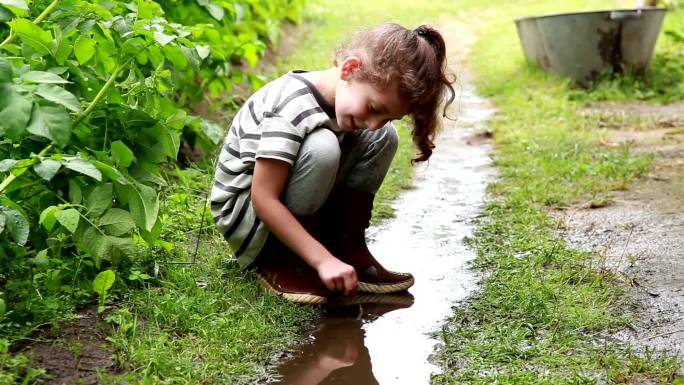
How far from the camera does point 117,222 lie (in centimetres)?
234

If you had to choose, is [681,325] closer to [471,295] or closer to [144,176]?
[471,295]

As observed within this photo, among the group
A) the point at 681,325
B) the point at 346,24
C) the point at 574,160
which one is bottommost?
the point at 346,24

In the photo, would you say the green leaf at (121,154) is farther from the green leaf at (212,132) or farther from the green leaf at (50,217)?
the green leaf at (212,132)

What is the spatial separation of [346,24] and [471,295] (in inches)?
259

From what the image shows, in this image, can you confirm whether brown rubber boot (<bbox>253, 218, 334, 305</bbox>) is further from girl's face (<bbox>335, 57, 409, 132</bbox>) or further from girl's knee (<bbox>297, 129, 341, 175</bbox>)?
girl's face (<bbox>335, 57, 409, 132</bbox>)

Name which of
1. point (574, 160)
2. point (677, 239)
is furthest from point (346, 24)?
point (677, 239)

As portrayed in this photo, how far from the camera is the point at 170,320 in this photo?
231 centimetres

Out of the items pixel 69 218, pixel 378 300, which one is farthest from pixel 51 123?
pixel 378 300

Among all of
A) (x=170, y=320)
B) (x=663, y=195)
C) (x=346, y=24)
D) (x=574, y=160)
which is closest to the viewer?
(x=170, y=320)

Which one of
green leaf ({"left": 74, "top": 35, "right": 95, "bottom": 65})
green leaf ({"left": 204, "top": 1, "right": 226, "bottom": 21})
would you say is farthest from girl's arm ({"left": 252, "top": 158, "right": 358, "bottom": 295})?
green leaf ({"left": 204, "top": 1, "right": 226, "bottom": 21})

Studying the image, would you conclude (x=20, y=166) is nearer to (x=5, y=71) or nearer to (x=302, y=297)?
(x=5, y=71)

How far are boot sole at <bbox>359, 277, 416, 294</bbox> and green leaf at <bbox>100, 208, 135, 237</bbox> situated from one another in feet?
2.58

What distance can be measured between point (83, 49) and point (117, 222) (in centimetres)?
51

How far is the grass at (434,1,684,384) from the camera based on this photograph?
7.01ft
